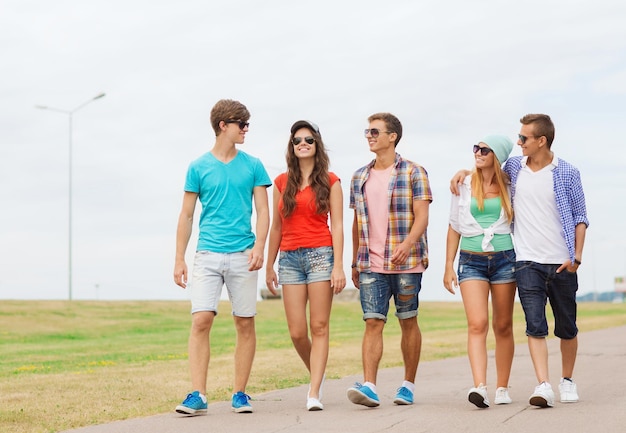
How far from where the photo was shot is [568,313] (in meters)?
8.23

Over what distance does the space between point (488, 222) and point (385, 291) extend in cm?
100

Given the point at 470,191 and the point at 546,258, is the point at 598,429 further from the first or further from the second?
the point at 470,191

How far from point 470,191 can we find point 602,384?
3.04 meters

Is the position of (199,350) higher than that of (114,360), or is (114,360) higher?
(199,350)

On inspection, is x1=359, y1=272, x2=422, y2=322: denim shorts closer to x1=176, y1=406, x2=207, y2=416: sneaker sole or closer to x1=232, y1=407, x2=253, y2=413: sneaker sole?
x1=232, y1=407, x2=253, y2=413: sneaker sole

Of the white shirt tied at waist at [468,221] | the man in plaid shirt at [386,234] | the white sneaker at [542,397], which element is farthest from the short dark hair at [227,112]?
the white sneaker at [542,397]

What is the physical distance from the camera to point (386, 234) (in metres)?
8.12

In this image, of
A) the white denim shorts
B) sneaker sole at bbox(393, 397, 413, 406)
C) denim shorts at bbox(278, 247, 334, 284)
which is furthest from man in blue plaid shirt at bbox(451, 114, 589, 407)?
the white denim shorts

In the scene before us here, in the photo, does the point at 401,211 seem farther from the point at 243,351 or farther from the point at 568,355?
the point at 568,355

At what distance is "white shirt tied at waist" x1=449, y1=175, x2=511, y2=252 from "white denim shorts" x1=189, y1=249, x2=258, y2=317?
5.51ft

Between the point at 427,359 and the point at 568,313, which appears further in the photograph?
the point at 427,359

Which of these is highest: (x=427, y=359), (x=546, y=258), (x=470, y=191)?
(x=470, y=191)

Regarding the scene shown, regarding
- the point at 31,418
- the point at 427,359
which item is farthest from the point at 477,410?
the point at 427,359

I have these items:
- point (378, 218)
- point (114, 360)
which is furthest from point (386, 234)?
point (114, 360)
